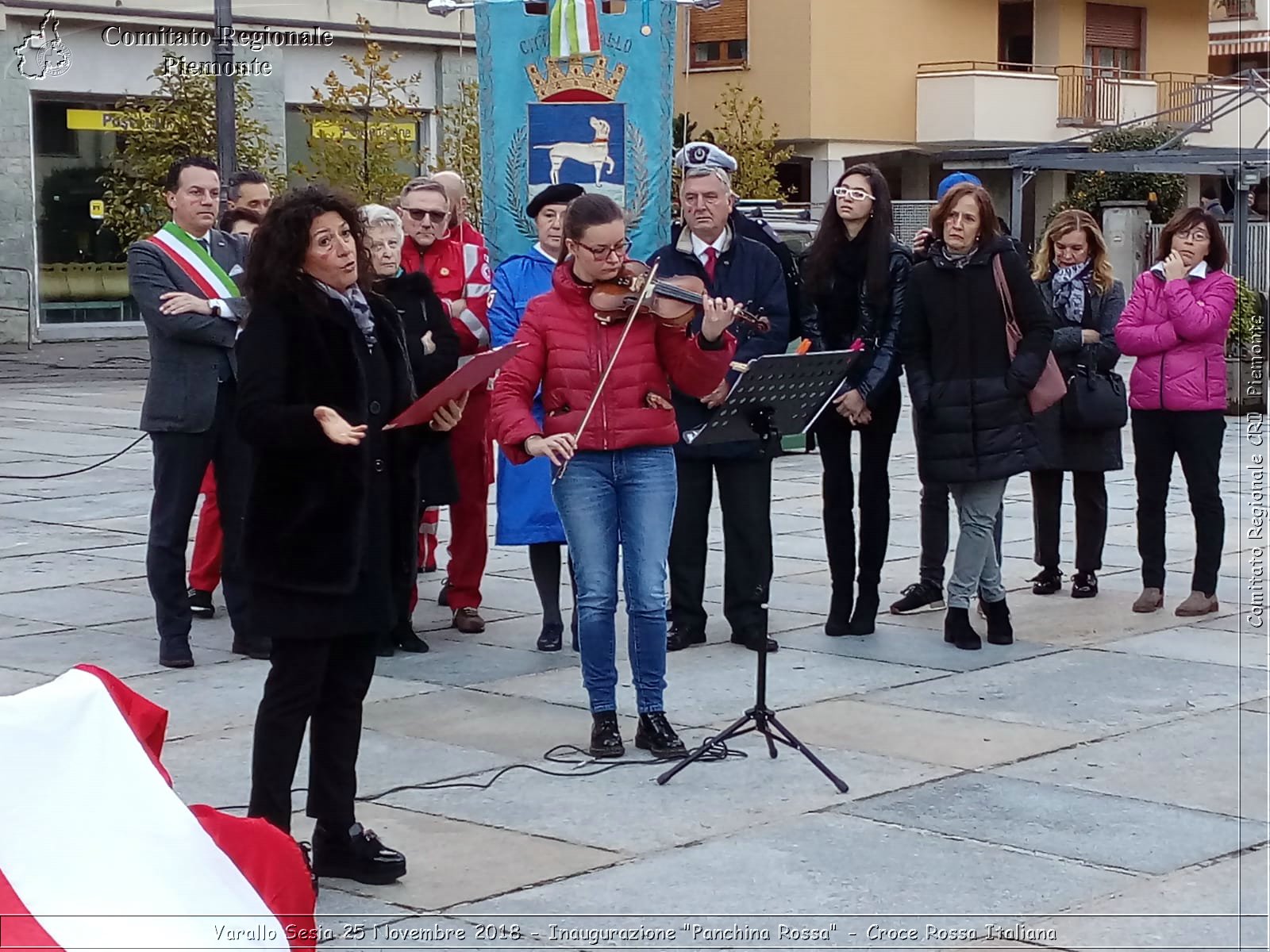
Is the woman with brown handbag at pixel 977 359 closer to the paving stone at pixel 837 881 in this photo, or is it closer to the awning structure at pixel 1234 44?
the paving stone at pixel 837 881

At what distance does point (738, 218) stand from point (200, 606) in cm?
318

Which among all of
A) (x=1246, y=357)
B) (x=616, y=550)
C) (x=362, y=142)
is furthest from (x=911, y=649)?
(x=362, y=142)

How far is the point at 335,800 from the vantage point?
5.22 metres

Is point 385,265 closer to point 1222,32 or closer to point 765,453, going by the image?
point 765,453

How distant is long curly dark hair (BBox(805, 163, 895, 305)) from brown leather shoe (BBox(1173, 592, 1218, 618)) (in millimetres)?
2132

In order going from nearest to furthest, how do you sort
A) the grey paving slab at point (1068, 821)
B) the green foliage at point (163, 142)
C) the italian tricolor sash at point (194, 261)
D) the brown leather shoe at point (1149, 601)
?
the grey paving slab at point (1068, 821), the italian tricolor sash at point (194, 261), the brown leather shoe at point (1149, 601), the green foliage at point (163, 142)

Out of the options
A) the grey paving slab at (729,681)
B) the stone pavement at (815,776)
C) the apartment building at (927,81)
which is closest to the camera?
the stone pavement at (815,776)

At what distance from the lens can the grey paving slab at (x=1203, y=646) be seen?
8.01m

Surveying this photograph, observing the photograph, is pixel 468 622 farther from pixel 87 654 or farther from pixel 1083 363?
pixel 1083 363

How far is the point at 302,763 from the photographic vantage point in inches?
252

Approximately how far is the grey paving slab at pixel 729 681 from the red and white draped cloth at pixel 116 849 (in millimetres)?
2819

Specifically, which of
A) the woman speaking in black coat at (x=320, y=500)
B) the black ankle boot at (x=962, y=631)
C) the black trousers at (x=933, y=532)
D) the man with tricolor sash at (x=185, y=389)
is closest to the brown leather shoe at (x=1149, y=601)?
the black trousers at (x=933, y=532)

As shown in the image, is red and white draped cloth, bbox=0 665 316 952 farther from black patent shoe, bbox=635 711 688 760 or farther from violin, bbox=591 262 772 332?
violin, bbox=591 262 772 332

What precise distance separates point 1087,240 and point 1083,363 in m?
0.60
